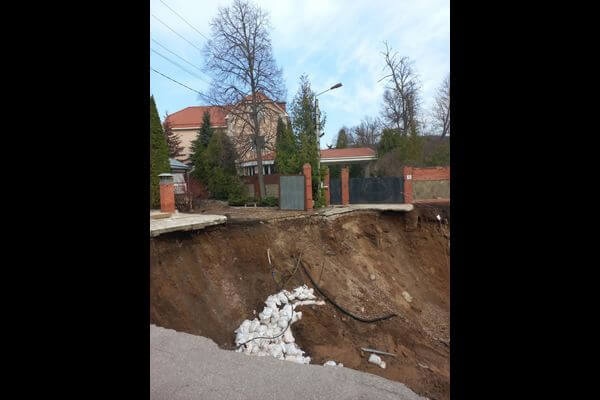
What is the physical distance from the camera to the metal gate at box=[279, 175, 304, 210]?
11.8 m

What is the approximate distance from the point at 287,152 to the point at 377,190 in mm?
4635

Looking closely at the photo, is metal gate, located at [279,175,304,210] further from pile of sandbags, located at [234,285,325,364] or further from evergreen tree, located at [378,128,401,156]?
evergreen tree, located at [378,128,401,156]

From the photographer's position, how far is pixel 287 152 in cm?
1439

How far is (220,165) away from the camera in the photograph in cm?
1645

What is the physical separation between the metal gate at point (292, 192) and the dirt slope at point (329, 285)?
1839 millimetres

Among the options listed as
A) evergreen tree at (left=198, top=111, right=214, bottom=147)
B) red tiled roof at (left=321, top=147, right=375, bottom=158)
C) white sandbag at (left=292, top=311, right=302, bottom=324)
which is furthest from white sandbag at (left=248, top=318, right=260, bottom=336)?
red tiled roof at (left=321, top=147, right=375, bottom=158)

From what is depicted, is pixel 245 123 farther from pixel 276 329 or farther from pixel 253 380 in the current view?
pixel 253 380

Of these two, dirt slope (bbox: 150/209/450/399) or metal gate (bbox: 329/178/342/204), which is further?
metal gate (bbox: 329/178/342/204)

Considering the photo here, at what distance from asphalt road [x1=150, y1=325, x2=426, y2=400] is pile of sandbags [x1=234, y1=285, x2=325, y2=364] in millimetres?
2532
